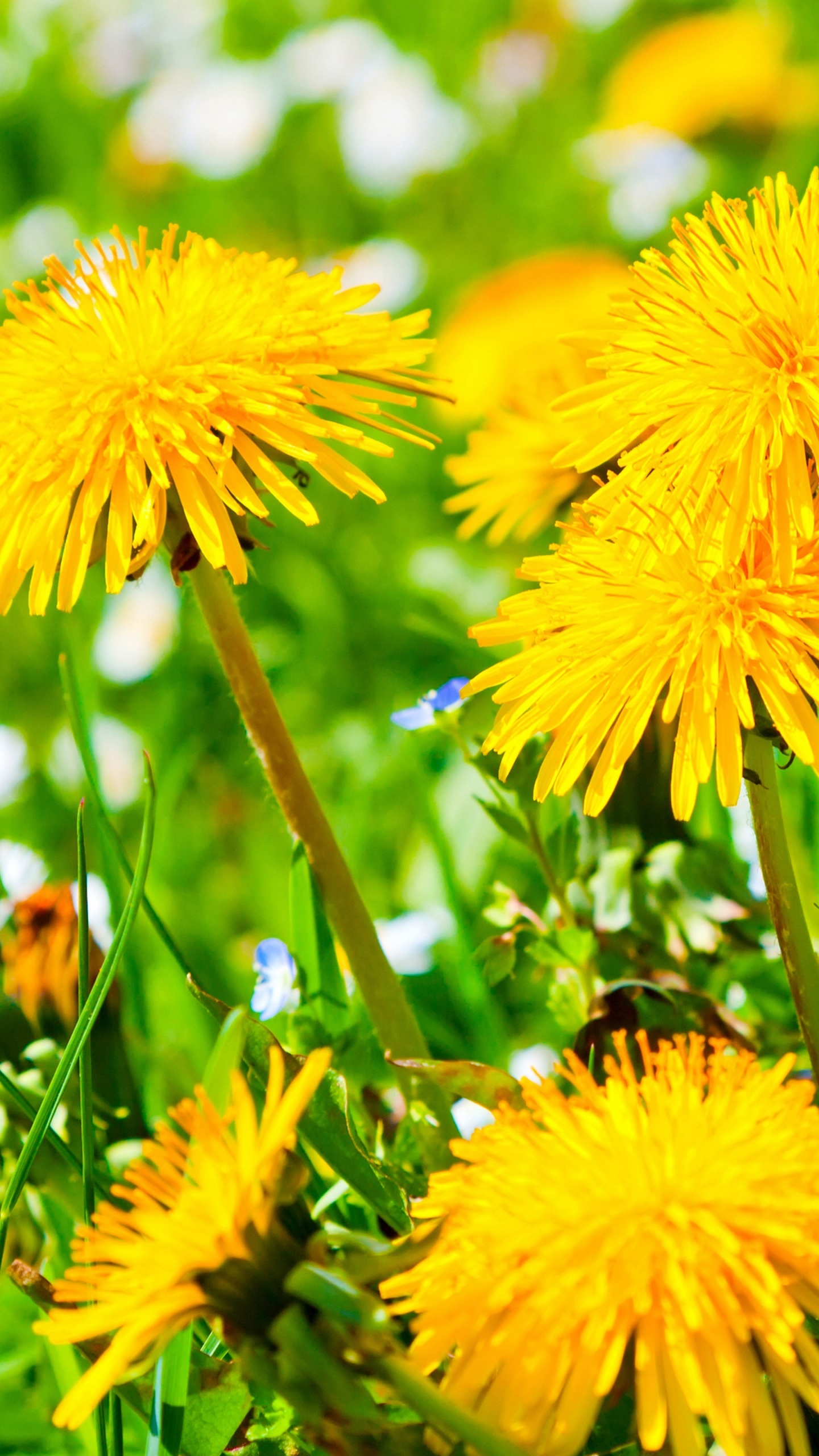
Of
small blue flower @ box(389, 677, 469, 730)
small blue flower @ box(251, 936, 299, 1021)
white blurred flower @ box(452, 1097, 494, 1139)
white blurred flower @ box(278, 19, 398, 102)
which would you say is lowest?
white blurred flower @ box(452, 1097, 494, 1139)

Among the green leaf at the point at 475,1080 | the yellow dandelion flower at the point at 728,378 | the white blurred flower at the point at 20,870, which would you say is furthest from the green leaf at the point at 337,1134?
the white blurred flower at the point at 20,870

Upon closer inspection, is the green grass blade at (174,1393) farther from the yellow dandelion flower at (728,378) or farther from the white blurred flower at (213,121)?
the white blurred flower at (213,121)

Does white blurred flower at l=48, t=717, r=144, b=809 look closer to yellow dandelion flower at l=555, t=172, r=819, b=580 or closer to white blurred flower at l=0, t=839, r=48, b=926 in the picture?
white blurred flower at l=0, t=839, r=48, b=926

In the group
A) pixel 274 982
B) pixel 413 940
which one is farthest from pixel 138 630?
pixel 274 982

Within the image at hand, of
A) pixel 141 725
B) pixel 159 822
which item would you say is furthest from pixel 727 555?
pixel 141 725

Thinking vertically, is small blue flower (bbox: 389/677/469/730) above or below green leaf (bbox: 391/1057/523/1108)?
above

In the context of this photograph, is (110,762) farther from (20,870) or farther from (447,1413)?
(447,1413)

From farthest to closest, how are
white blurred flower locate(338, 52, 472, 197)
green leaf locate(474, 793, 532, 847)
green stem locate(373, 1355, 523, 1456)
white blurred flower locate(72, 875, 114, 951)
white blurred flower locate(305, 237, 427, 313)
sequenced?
white blurred flower locate(338, 52, 472, 197) < white blurred flower locate(305, 237, 427, 313) < white blurred flower locate(72, 875, 114, 951) < green leaf locate(474, 793, 532, 847) < green stem locate(373, 1355, 523, 1456)

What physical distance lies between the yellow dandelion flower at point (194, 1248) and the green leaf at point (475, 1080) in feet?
0.74

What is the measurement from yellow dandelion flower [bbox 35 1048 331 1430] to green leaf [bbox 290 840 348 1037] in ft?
1.43

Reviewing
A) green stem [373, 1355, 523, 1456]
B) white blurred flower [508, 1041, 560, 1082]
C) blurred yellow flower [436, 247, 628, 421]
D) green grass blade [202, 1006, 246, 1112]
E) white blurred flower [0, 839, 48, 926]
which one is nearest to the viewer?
green stem [373, 1355, 523, 1456]

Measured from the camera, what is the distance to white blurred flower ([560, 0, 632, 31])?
12.8ft

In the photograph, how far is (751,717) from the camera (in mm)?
751

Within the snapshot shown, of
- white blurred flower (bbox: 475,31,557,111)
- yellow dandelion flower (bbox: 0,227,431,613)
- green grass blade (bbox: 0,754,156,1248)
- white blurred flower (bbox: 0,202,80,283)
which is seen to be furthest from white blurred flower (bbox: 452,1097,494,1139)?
white blurred flower (bbox: 475,31,557,111)
